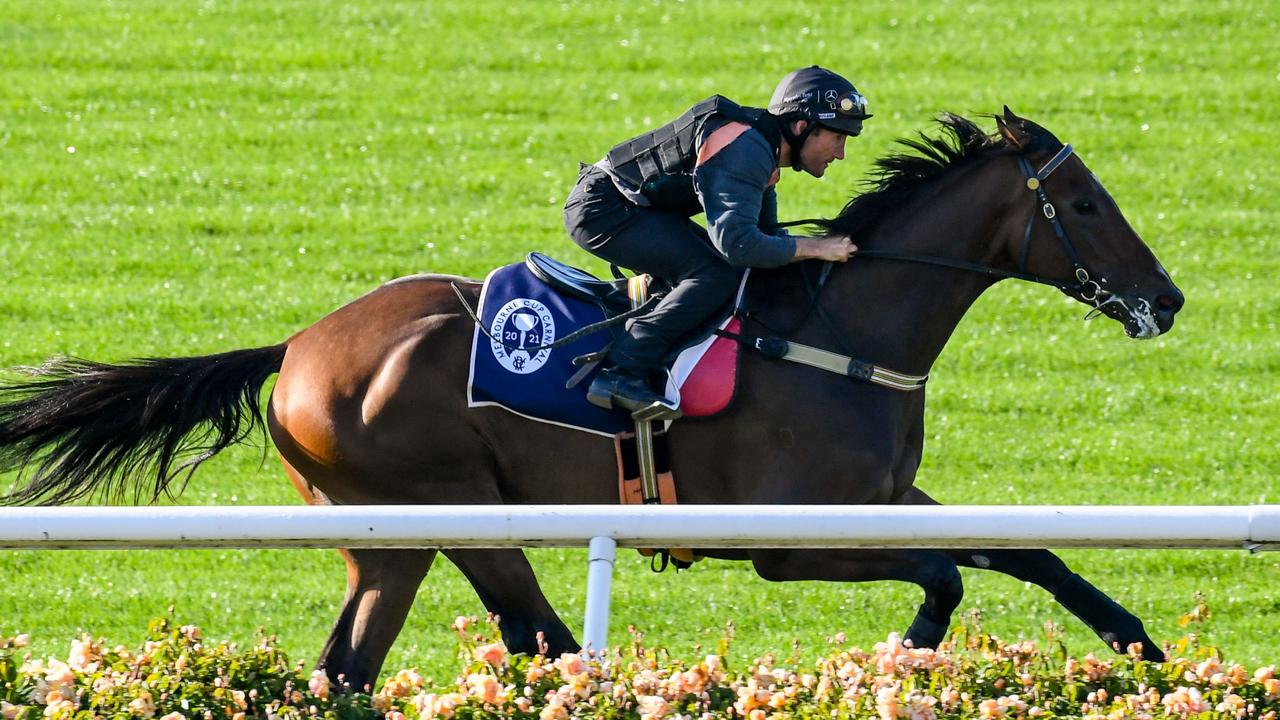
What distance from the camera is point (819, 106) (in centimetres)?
503

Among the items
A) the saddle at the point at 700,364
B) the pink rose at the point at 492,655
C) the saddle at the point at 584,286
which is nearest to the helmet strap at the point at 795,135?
the saddle at the point at 700,364

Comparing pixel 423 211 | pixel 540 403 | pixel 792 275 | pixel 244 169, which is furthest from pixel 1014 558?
pixel 244 169

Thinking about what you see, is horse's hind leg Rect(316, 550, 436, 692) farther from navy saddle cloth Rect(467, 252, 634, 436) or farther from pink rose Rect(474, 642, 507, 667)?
pink rose Rect(474, 642, 507, 667)

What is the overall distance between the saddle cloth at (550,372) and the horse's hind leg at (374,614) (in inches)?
19.6

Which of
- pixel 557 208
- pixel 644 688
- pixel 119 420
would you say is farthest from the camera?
pixel 557 208

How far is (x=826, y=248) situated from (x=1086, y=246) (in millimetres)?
759

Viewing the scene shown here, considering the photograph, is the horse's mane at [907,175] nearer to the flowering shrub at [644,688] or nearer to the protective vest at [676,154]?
the protective vest at [676,154]

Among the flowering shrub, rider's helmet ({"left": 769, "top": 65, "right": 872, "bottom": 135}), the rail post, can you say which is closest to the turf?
rider's helmet ({"left": 769, "top": 65, "right": 872, "bottom": 135})

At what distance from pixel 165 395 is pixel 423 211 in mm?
6043

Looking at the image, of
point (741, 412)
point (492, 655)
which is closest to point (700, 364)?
point (741, 412)

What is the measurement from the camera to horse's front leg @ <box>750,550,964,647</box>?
4.88 m

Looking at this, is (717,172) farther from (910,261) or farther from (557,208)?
(557,208)

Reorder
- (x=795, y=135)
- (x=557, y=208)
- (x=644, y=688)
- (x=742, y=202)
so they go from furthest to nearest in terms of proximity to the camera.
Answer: (x=557, y=208), (x=795, y=135), (x=742, y=202), (x=644, y=688)

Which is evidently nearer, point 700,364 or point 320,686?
point 320,686
